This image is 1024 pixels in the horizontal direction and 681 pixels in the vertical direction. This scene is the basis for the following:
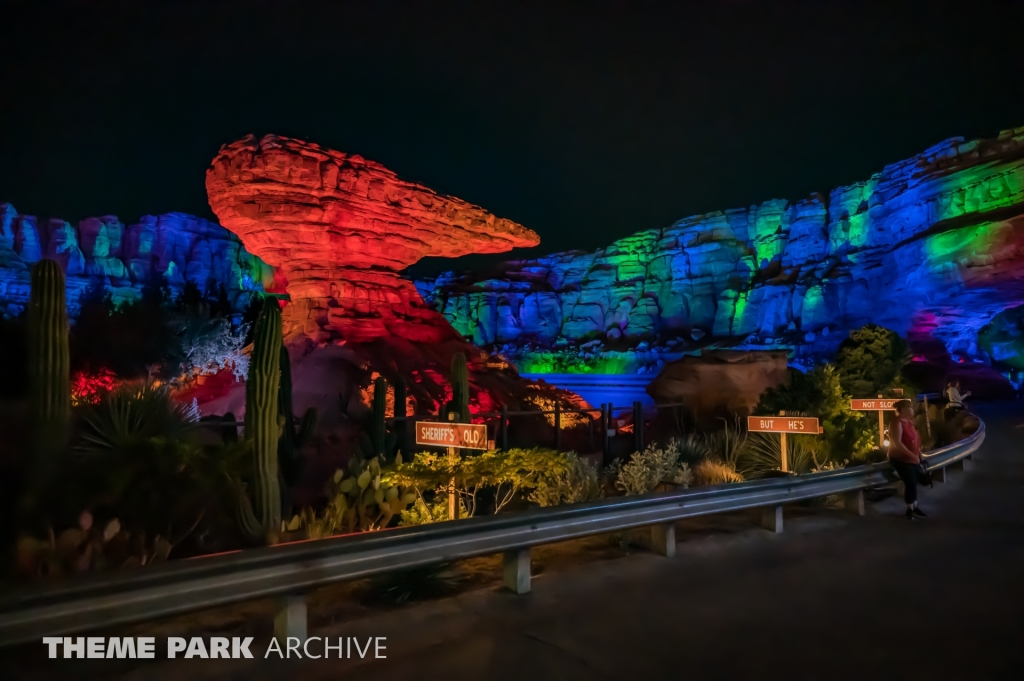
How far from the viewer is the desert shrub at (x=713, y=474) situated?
10656mm

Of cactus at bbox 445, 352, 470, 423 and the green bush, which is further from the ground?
cactus at bbox 445, 352, 470, 423

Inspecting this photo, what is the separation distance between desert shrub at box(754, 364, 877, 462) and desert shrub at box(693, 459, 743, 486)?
2.29 metres

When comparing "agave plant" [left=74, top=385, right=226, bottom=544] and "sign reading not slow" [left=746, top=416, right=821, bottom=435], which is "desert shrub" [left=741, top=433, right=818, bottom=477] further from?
"agave plant" [left=74, top=385, right=226, bottom=544]

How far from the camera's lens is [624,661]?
3.98 metres

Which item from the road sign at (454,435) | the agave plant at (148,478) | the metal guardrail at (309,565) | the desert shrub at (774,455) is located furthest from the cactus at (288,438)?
the desert shrub at (774,455)

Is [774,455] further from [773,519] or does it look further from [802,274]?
[802,274]

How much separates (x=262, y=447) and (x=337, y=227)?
20.6m

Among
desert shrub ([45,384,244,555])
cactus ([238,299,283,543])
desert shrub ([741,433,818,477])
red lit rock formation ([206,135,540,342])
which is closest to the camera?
desert shrub ([45,384,244,555])

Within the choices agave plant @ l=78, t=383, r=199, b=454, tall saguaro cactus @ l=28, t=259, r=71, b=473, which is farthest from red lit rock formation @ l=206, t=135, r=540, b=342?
tall saguaro cactus @ l=28, t=259, r=71, b=473

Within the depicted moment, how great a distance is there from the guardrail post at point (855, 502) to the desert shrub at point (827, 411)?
12.3 feet

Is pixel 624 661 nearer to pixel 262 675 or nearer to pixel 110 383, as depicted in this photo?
pixel 262 675

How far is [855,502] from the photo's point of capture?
8984mm

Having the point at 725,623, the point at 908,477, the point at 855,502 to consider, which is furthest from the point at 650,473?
the point at 725,623

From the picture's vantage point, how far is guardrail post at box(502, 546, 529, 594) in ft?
17.5
